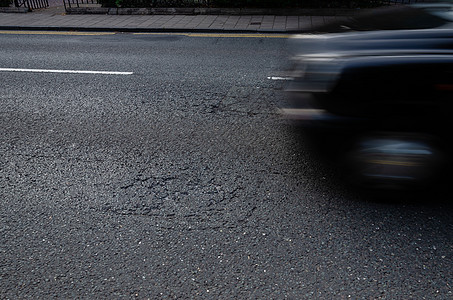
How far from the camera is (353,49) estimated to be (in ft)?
10.8

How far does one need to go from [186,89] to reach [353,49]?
3.23m

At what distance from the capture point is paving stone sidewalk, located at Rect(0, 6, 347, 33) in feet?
33.6

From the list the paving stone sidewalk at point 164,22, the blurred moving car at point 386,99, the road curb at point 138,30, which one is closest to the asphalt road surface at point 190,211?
the blurred moving car at point 386,99

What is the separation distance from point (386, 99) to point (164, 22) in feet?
30.3

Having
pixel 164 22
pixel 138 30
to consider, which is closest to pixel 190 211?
pixel 138 30

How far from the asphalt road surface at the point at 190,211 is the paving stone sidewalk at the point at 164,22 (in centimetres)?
501

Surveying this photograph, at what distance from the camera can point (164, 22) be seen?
1103 centimetres

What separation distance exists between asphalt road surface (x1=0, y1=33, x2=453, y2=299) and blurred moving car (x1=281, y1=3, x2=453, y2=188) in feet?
1.09

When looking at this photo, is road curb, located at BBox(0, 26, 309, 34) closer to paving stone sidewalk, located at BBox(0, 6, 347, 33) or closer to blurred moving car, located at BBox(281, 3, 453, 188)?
paving stone sidewalk, located at BBox(0, 6, 347, 33)

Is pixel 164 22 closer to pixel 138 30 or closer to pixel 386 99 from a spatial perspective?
pixel 138 30

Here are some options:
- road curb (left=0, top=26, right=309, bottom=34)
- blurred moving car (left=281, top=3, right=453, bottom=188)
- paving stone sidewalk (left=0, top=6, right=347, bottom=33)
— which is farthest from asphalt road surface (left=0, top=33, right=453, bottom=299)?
paving stone sidewalk (left=0, top=6, right=347, bottom=33)

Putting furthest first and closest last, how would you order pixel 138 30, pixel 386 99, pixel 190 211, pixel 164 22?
pixel 164 22 < pixel 138 30 < pixel 190 211 < pixel 386 99

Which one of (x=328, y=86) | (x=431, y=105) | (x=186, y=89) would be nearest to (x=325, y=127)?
(x=328, y=86)

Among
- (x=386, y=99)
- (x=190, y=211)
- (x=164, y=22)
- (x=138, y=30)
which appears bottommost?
(x=190, y=211)
